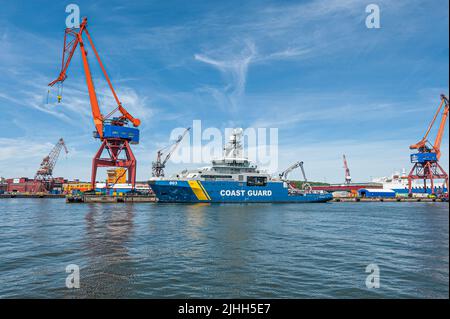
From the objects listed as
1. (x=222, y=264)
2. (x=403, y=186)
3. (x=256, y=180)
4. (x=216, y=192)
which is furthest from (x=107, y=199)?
(x=403, y=186)

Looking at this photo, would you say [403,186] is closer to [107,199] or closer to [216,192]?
[216,192]

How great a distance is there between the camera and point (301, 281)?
9.55 meters

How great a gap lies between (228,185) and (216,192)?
2.85 meters

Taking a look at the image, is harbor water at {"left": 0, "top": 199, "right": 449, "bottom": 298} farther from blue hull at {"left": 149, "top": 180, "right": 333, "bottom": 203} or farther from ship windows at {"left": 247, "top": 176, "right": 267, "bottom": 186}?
ship windows at {"left": 247, "top": 176, "right": 267, "bottom": 186}

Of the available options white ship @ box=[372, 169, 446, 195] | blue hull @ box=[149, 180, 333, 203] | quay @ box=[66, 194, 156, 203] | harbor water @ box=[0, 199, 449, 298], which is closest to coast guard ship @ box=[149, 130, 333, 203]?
blue hull @ box=[149, 180, 333, 203]

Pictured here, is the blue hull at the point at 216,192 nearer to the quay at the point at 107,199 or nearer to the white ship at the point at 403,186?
the quay at the point at 107,199

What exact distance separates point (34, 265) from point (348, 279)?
12740 mm

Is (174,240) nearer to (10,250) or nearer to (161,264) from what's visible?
(161,264)

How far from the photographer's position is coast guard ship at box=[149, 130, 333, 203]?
5150 centimetres

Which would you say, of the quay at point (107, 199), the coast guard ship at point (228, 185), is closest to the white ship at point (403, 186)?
A: the coast guard ship at point (228, 185)

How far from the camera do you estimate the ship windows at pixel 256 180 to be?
56062mm

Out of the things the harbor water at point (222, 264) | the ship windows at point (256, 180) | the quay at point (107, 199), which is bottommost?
the quay at point (107, 199)

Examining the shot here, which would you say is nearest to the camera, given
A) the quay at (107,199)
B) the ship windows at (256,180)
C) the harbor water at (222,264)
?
the harbor water at (222,264)
